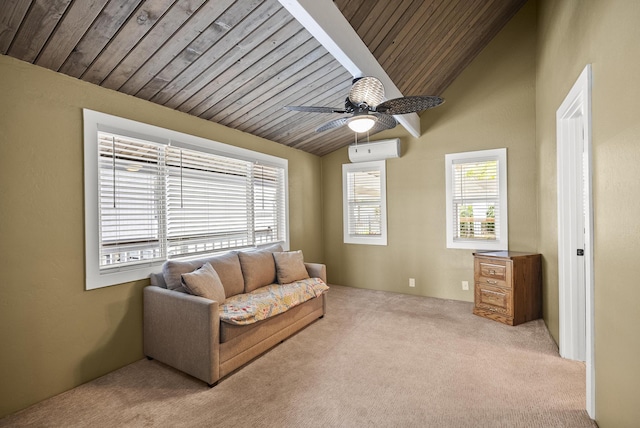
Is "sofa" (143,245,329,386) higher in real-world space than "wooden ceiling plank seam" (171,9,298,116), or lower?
lower

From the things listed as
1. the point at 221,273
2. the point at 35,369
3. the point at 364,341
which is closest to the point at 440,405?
the point at 364,341

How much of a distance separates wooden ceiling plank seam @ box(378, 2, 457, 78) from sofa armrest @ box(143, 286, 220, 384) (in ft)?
9.41

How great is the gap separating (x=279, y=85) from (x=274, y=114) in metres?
0.65

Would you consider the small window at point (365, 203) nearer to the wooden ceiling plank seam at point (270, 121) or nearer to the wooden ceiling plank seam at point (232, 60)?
the wooden ceiling plank seam at point (270, 121)

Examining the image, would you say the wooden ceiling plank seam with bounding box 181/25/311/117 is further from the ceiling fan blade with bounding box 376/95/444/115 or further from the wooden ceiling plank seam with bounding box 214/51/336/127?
the ceiling fan blade with bounding box 376/95/444/115

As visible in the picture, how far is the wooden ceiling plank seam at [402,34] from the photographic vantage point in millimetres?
2824

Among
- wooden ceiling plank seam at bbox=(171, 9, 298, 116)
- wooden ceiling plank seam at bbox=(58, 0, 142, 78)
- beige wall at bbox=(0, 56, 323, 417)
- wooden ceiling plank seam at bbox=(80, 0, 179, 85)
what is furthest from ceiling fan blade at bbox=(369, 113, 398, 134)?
beige wall at bbox=(0, 56, 323, 417)

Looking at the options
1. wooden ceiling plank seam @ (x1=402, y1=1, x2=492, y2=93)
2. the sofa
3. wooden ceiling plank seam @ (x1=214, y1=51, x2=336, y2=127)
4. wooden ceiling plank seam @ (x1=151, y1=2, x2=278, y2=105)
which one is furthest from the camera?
wooden ceiling plank seam @ (x1=402, y1=1, x2=492, y2=93)

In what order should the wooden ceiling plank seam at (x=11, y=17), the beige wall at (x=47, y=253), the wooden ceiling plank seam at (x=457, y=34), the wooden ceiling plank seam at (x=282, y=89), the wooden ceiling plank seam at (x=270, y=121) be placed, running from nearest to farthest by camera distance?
1. the wooden ceiling plank seam at (x=11, y=17)
2. the beige wall at (x=47, y=253)
3. the wooden ceiling plank seam at (x=282, y=89)
4. the wooden ceiling plank seam at (x=457, y=34)
5. the wooden ceiling plank seam at (x=270, y=121)

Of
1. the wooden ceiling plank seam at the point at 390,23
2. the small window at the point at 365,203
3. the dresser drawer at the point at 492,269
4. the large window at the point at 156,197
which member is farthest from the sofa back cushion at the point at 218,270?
the dresser drawer at the point at 492,269

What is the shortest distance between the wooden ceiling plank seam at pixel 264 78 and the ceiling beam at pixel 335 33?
0.35 m

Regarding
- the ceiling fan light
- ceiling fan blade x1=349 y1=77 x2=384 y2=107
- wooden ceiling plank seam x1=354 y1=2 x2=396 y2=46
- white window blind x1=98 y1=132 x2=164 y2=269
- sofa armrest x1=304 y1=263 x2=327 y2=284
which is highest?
wooden ceiling plank seam x1=354 y1=2 x2=396 y2=46

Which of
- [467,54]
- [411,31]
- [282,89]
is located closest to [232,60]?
[282,89]

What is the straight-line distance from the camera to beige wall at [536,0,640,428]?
4.76 feet
